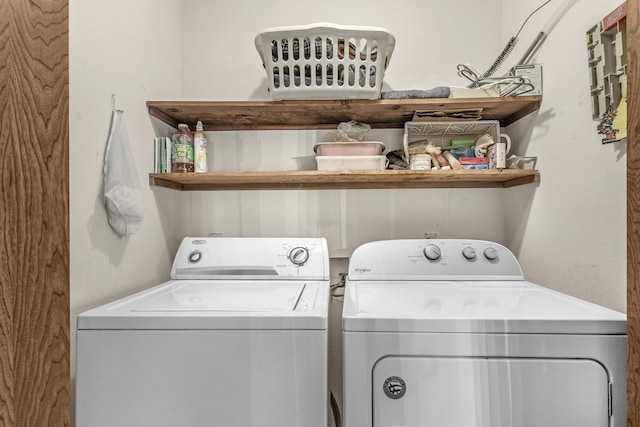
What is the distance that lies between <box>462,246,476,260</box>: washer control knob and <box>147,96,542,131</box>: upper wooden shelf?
62 cm

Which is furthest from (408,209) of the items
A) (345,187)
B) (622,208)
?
(622,208)

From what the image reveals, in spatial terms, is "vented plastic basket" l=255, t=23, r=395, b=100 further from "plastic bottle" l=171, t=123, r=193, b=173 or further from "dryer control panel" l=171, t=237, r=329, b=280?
"dryer control panel" l=171, t=237, r=329, b=280

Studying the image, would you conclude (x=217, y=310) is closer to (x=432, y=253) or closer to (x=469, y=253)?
(x=432, y=253)

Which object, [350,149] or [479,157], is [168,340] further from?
[479,157]

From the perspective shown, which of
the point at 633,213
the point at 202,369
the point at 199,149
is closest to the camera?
the point at 633,213

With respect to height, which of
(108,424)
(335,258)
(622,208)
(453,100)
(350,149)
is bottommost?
(108,424)

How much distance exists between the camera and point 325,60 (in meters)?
1.50

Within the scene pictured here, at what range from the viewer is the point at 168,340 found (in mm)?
1012

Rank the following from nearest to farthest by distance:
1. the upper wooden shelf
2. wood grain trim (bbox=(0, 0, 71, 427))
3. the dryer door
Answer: wood grain trim (bbox=(0, 0, 71, 427)), the dryer door, the upper wooden shelf

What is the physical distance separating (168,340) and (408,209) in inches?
51.6

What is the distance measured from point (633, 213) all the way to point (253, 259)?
132cm

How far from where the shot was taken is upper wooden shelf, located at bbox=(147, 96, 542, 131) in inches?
63.3

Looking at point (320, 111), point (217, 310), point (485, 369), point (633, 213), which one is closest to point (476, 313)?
point (485, 369)

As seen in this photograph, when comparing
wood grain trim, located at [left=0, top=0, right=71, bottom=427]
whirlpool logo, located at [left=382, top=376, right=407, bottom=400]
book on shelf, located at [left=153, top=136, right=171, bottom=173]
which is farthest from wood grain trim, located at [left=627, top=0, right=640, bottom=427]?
book on shelf, located at [left=153, top=136, right=171, bottom=173]
